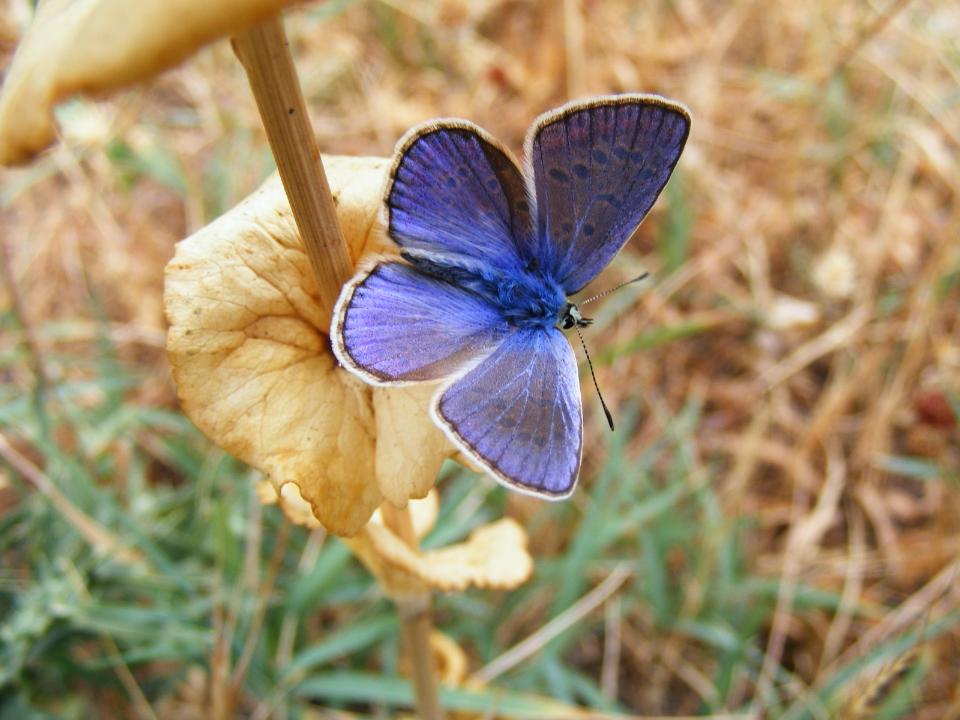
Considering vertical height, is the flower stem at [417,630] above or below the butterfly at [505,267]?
below

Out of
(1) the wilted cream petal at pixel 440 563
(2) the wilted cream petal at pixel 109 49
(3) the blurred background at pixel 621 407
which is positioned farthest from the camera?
(3) the blurred background at pixel 621 407

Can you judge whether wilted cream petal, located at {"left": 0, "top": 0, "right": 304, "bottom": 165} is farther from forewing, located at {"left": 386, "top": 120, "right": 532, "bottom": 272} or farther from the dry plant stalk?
forewing, located at {"left": 386, "top": 120, "right": 532, "bottom": 272}

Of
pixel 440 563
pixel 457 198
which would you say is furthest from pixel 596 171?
pixel 440 563

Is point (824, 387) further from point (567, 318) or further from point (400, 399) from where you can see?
point (400, 399)

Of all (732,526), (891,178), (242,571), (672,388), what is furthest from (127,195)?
(891,178)

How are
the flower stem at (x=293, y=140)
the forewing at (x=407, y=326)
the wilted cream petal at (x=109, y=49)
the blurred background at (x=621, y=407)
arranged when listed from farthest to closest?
Result: the blurred background at (x=621, y=407) → the forewing at (x=407, y=326) → the flower stem at (x=293, y=140) → the wilted cream petal at (x=109, y=49)

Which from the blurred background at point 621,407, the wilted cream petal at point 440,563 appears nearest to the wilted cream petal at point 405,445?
the wilted cream petal at point 440,563

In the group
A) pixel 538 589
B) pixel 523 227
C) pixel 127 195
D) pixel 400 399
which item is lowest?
pixel 538 589

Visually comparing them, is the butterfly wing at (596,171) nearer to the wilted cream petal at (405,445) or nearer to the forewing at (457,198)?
the forewing at (457,198)
